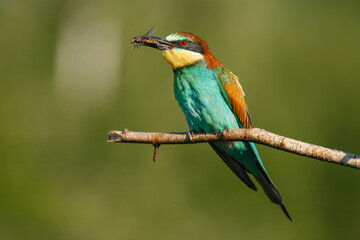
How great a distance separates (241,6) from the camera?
14.7 metres

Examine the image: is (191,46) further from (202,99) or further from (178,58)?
(202,99)

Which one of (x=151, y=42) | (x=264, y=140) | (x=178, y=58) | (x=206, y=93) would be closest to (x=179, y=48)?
(x=178, y=58)

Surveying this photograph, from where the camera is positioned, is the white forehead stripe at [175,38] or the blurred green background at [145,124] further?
the blurred green background at [145,124]

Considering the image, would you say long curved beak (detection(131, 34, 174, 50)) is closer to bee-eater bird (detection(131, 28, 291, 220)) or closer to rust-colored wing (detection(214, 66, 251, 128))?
bee-eater bird (detection(131, 28, 291, 220))

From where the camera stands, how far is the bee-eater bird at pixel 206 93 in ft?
11.1

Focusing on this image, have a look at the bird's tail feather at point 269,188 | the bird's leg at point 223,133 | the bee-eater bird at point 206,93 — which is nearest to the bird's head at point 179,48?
the bee-eater bird at point 206,93

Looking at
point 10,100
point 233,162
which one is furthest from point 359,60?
point 233,162

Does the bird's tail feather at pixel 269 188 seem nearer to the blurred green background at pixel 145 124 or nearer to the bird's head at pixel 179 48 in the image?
the bird's head at pixel 179 48

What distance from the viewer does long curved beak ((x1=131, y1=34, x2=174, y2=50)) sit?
3.36m

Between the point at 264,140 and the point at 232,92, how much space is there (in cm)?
97

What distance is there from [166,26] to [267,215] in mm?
6139

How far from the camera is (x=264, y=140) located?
262 centimetres

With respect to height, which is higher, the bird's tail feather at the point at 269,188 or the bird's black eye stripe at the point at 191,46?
the bird's black eye stripe at the point at 191,46

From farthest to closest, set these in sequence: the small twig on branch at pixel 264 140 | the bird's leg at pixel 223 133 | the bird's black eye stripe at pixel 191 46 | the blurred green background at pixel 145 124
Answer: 1. the blurred green background at pixel 145 124
2. the bird's black eye stripe at pixel 191 46
3. the bird's leg at pixel 223 133
4. the small twig on branch at pixel 264 140
